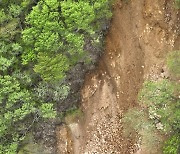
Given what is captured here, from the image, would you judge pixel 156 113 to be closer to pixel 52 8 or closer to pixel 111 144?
pixel 111 144

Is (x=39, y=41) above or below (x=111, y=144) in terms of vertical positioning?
above

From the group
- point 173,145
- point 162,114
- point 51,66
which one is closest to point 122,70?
point 162,114

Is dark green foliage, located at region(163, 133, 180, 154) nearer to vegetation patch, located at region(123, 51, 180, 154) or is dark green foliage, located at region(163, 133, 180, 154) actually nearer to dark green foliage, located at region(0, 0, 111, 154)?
vegetation patch, located at region(123, 51, 180, 154)

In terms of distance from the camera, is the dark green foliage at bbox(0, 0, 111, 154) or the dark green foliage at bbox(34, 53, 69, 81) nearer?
the dark green foliage at bbox(0, 0, 111, 154)

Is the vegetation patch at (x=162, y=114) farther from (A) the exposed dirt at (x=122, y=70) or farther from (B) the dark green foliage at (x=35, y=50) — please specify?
(B) the dark green foliage at (x=35, y=50)

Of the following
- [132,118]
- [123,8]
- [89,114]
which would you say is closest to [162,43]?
[123,8]

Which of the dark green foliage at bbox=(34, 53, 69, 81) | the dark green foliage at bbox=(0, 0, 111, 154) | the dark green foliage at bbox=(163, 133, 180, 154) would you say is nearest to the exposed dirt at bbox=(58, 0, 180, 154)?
the dark green foliage at bbox=(0, 0, 111, 154)

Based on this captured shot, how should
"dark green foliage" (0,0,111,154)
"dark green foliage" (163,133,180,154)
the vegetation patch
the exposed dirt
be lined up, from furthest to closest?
the exposed dirt, the vegetation patch, "dark green foliage" (163,133,180,154), "dark green foliage" (0,0,111,154)

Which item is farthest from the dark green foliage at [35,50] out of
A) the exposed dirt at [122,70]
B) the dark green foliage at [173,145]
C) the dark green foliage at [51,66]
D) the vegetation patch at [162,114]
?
the dark green foliage at [173,145]
